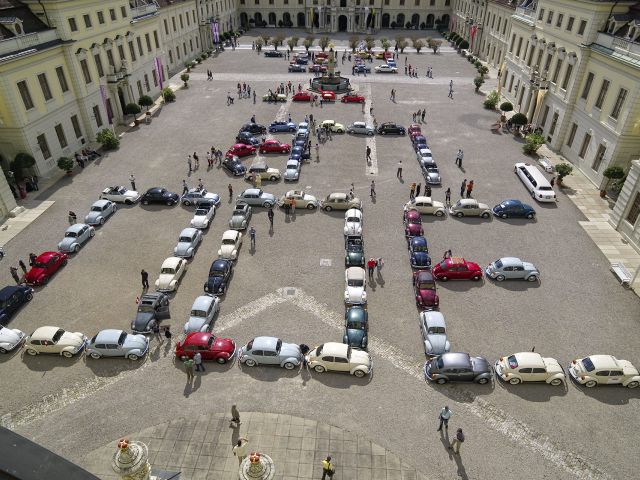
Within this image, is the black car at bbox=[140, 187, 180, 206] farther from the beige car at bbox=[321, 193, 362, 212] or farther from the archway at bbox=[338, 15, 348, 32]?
the archway at bbox=[338, 15, 348, 32]

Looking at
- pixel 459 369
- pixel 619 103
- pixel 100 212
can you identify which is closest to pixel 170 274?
pixel 100 212

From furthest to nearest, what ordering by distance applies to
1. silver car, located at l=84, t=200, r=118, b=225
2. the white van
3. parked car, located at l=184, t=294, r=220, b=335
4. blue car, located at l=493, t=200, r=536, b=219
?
the white van
blue car, located at l=493, t=200, r=536, b=219
silver car, located at l=84, t=200, r=118, b=225
parked car, located at l=184, t=294, r=220, b=335

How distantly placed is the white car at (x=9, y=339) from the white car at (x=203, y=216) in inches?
550

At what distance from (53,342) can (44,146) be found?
89.6ft

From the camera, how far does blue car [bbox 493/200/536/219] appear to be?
3678 centimetres

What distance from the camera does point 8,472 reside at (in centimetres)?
541

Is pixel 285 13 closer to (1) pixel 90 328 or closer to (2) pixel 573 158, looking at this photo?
(2) pixel 573 158

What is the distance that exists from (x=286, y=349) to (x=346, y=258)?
9.49m

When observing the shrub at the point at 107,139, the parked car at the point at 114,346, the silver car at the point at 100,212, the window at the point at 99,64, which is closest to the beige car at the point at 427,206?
the parked car at the point at 114,346

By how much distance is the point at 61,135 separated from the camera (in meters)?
45.9

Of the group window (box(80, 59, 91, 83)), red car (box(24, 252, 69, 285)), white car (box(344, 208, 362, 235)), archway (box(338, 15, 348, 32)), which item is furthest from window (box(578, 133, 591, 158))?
archway (box(338, 15, 348, 32))

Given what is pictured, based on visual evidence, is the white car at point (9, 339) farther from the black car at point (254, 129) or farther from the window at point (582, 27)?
the window at point (582, 27)

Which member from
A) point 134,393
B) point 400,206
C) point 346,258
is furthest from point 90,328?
point 400,206

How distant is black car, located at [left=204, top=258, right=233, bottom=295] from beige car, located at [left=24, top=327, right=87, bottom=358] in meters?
7.96
